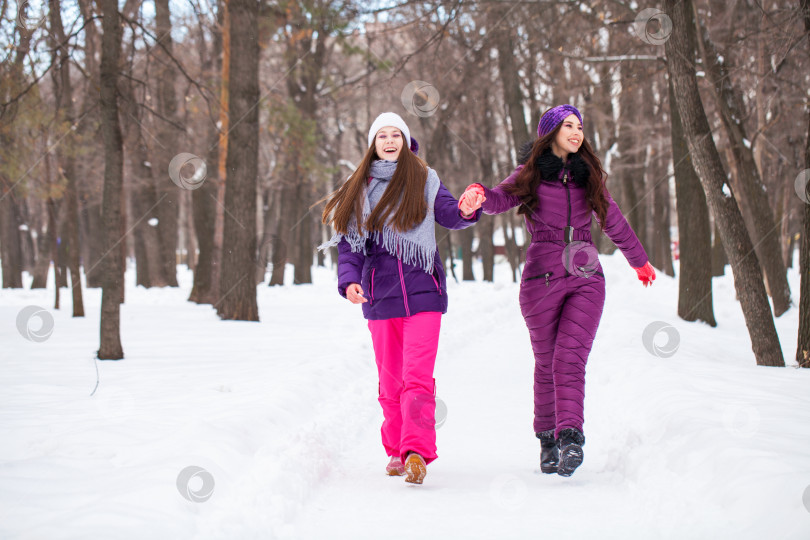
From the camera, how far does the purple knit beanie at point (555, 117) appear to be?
13.6 ft

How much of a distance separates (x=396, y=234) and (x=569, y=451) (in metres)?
1.56

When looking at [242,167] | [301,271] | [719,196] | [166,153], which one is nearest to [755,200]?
[719,196]

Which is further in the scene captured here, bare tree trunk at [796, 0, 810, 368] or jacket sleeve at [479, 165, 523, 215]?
bare tree trunk at [796, 0, 810, 368]

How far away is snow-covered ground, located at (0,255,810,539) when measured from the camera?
305 cm

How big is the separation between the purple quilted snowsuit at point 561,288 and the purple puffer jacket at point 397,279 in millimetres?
292

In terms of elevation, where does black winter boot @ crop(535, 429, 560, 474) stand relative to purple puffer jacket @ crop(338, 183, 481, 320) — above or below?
below

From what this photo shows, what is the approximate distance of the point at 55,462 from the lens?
147 inches

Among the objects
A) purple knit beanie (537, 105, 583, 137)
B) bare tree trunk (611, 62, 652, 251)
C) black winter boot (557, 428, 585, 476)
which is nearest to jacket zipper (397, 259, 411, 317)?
black winter boot (557, 428, 585, 476)

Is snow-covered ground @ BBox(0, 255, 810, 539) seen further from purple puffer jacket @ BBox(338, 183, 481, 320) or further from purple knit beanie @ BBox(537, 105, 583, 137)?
purple knit beanie @ BBox(537, 105, 583, 137)

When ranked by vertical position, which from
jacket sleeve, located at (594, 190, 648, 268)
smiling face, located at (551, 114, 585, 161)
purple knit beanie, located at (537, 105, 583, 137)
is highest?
purple knit beanie, located at (537, 105, 583, 137)

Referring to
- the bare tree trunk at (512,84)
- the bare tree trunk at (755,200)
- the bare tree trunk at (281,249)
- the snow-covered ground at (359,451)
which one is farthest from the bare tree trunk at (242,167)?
the bare tree trunk at (281,249)

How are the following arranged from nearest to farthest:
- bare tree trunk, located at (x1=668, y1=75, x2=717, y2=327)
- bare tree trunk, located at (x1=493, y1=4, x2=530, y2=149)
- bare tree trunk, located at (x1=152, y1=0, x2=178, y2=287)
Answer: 1. bare tree trunk, located at (x1=668, y1=75, x2=717, y2=327)
2. bare tree trunk, located at (x1=493, y1=4, x2=530, y2=149)
3. bare tree trunk, located at (x1=152, y1=0, x2=178, y2=287)

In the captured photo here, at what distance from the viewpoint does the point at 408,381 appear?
395cm

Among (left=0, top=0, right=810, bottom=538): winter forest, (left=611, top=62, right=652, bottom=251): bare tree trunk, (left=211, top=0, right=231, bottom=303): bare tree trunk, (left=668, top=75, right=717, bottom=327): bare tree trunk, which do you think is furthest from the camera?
(left=611, top=62, right=652, bottom=251): bare tree trunk
